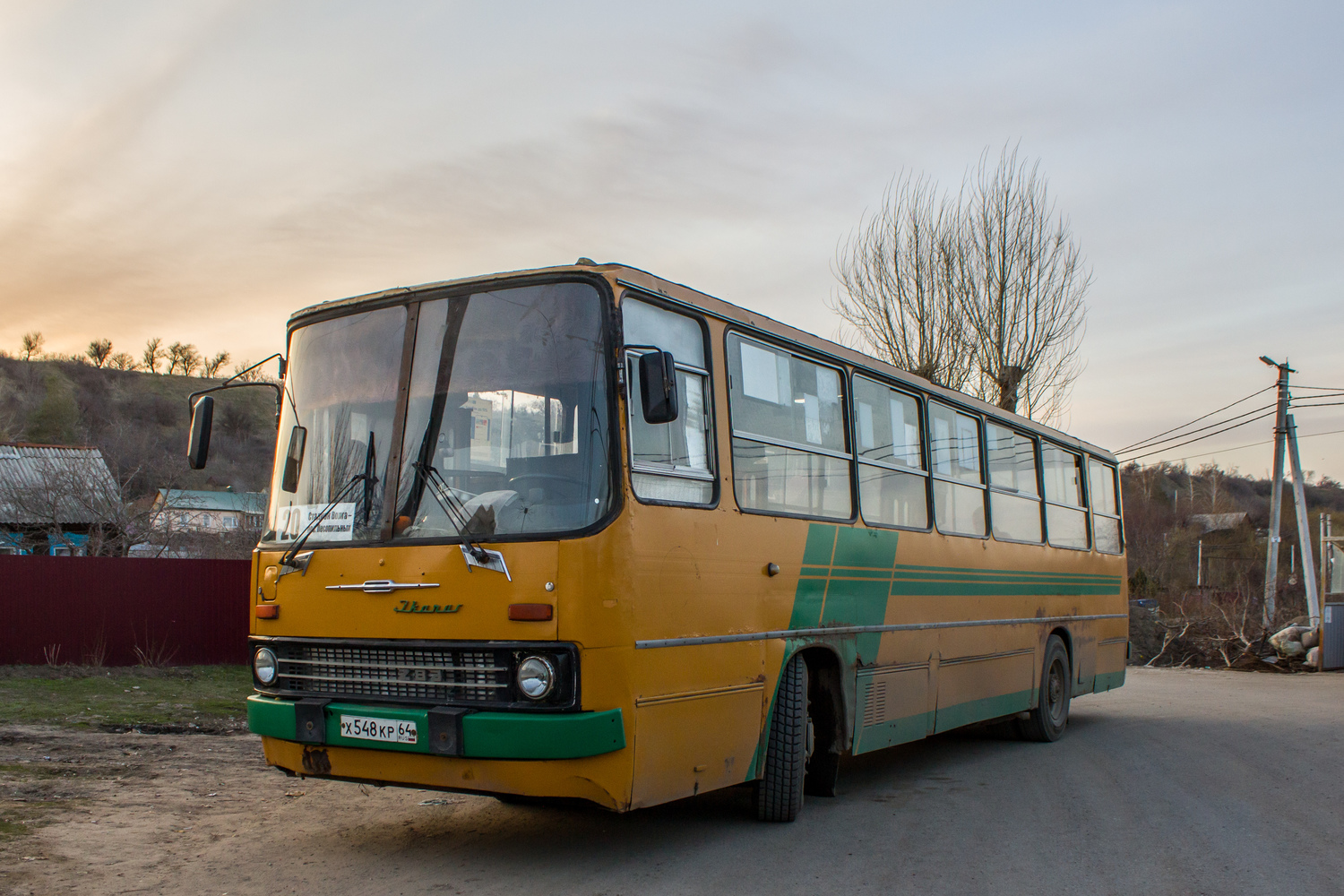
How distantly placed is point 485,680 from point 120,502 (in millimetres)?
23022

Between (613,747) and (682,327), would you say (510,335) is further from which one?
(613,747)

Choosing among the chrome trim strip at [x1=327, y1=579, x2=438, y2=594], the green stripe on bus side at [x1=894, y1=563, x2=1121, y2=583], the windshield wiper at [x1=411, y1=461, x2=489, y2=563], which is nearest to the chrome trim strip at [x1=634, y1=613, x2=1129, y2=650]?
the green stripe on bus side at [x1=894, y1=563, x2=1121, y2=583]

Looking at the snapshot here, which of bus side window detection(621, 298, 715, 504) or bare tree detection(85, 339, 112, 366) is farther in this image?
bare tree detection(85, 339, 112, 366)

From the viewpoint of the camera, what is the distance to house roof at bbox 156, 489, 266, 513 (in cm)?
2639

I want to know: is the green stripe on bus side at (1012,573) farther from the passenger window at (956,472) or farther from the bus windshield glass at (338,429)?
the bus windshield glass at (338,429)

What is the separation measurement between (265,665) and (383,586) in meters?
1.00

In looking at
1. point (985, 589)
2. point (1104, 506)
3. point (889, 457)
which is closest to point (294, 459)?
point (889, 457)

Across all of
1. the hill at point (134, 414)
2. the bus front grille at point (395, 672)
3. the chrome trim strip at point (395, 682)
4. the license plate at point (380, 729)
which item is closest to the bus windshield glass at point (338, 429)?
the bus front grille at point (395, 672)

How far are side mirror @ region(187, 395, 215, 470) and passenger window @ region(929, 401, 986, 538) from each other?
509 cm

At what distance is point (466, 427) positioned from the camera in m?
5.46

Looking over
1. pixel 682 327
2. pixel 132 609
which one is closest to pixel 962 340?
pixel 132 609

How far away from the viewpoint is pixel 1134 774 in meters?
8.67

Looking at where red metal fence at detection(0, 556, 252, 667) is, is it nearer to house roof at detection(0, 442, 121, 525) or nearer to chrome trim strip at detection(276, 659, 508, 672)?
house roof at detection(0, 442, 121, 525)

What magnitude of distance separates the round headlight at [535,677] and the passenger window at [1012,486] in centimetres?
561
